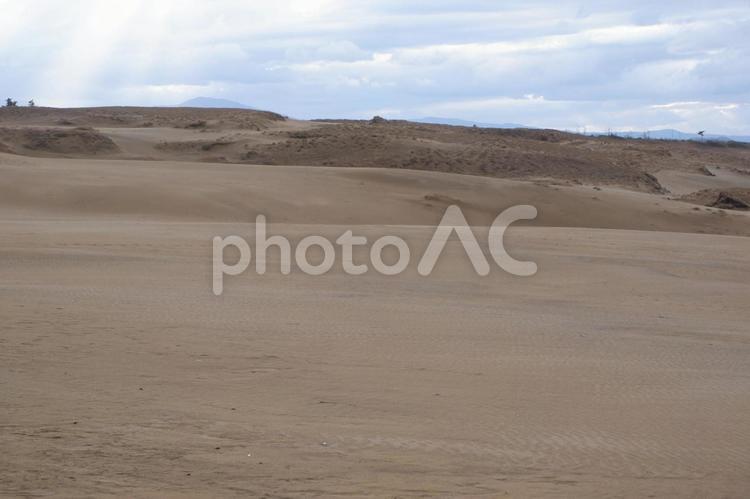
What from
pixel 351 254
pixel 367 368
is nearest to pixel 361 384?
pixel 367 368

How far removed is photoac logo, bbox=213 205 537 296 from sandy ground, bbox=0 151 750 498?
0.21 m

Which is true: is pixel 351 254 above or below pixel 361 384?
above

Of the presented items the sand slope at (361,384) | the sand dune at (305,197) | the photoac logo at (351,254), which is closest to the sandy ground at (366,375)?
the sand slope at (361,384)

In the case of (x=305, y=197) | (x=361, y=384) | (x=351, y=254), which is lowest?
(x=361, y=384)

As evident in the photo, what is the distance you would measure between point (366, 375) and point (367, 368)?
20 centimetres

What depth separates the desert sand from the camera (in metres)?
5.01

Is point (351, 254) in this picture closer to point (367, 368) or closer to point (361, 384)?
point (367, 368)

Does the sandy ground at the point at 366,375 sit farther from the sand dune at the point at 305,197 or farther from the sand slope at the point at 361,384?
the sand dune at the point at 305,197

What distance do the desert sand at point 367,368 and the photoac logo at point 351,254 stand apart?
25 centimetres

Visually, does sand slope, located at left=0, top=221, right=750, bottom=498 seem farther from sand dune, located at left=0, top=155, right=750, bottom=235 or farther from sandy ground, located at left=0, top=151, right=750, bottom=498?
sand dune, located at left=0, top=155, right=750, bottom=235

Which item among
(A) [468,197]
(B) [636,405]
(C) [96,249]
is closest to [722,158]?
(A) [468,197]

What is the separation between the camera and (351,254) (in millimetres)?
13266

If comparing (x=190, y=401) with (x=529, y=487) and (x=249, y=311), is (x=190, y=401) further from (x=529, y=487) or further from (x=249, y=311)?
(x=249, y=311)

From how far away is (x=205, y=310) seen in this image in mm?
8797
